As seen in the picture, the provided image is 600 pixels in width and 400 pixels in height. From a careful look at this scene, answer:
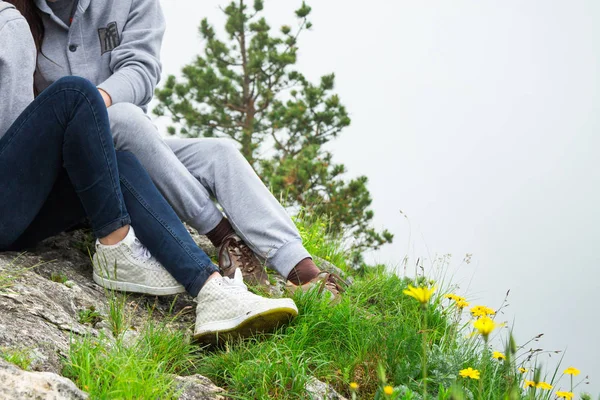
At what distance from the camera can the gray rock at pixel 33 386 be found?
1.56m

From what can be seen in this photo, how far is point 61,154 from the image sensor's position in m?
2.42

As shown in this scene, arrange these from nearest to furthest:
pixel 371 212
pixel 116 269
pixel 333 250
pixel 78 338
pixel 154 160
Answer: pixel 78 338 < pixel 116 269 < pixel 154 160 < pixel 333 250 < pixel 371 212

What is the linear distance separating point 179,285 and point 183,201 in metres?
0.45

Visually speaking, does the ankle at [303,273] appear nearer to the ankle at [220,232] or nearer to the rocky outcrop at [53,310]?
the ankle at [220,232]

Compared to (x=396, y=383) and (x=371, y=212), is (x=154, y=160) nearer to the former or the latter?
(x=396, y=383)

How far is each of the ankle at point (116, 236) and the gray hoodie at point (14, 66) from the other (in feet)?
1.91

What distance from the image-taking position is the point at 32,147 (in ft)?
7.75

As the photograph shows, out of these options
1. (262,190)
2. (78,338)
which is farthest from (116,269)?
(262,190)

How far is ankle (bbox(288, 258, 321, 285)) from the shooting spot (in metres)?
2.87

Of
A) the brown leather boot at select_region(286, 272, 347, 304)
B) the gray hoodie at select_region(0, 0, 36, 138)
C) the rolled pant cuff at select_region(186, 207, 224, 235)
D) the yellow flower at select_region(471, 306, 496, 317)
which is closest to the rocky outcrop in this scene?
the rolled pant cuff at select_region(186, 207, 224, 235)

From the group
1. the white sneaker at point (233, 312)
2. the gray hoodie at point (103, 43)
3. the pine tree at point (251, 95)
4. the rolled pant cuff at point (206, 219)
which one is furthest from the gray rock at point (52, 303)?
the pine tree at point (251, 95)

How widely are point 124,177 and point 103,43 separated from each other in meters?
0.89

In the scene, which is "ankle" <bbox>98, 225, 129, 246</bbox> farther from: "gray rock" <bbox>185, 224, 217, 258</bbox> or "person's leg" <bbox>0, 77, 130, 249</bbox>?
"gray rock" <bbox>185, 224, 217, 258</bbox>

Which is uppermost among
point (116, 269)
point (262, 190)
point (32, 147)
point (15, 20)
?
point (15, 20)
